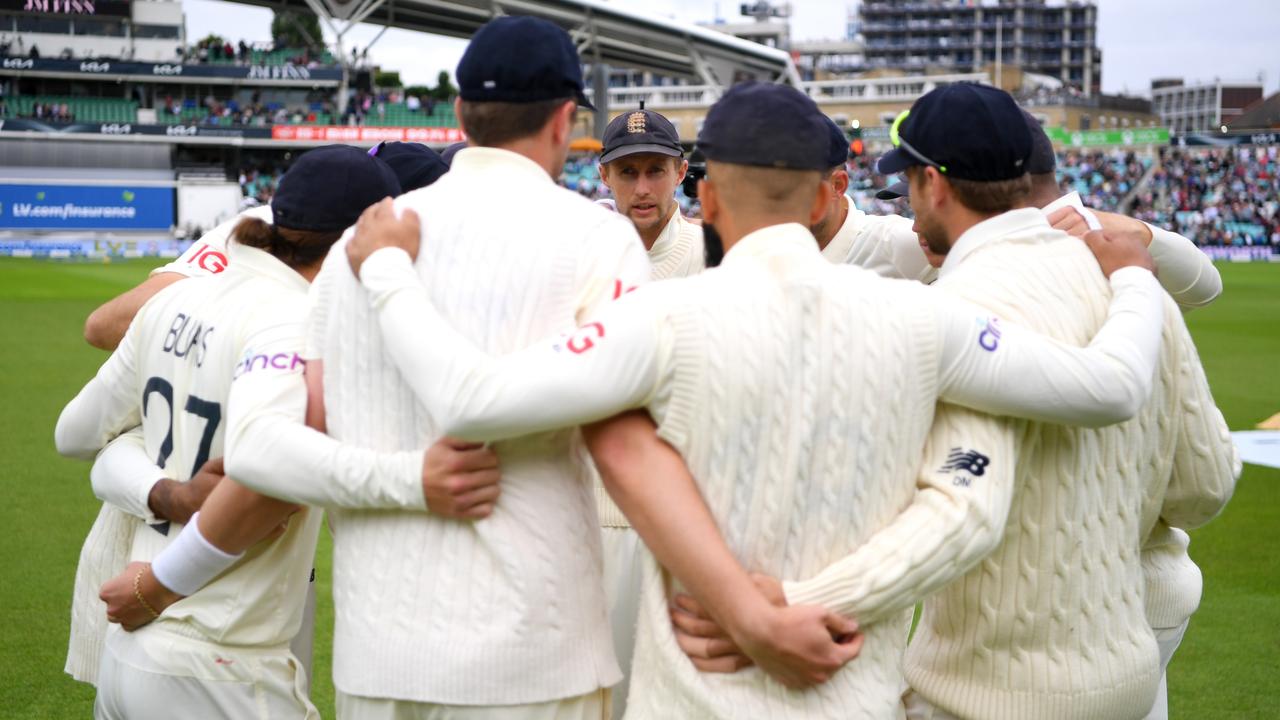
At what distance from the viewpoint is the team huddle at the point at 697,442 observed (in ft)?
7.84

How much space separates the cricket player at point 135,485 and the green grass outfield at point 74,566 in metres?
1.89

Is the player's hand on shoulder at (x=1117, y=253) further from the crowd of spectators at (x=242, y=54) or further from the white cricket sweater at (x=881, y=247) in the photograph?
the crowd of spectators at (x=242, y=54)

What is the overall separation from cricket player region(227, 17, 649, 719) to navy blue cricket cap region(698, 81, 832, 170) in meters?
0.30

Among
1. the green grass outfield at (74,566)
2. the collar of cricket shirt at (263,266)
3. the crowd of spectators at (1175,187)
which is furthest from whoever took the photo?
the crowd of spectators at (1175,187)

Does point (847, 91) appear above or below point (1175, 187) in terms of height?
above

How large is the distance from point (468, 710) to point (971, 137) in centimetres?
162

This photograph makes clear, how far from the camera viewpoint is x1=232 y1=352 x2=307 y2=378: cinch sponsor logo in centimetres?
286

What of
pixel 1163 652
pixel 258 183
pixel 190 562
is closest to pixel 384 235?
pixel 190 562

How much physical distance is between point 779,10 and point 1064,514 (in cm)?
12957

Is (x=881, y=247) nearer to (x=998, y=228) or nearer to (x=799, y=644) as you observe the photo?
(x=998, y=228)

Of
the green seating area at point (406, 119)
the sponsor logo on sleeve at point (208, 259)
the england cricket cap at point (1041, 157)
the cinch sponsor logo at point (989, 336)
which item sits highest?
the green seating area at point (406, 119)

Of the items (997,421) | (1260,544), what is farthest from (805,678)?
(1260,544)

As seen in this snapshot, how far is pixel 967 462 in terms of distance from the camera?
8.32 ft

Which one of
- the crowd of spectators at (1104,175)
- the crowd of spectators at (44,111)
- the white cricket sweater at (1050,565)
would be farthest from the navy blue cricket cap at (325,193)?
the crowd of spectators at (44,111)
